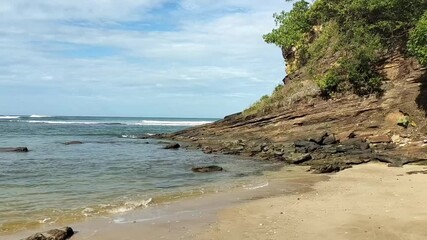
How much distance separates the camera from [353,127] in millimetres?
27156

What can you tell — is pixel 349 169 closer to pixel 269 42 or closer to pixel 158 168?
pixel 158 168

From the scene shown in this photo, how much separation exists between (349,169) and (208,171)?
268 inches

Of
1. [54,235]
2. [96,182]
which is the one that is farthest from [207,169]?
[54,235]

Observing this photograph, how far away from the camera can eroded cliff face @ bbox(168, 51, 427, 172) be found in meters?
23.2

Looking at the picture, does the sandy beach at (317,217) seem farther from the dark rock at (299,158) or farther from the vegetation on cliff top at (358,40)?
the vegetation on cliff top at (358,40)

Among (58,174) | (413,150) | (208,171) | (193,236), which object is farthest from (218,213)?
(413,150)

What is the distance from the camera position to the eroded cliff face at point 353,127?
2325 cm

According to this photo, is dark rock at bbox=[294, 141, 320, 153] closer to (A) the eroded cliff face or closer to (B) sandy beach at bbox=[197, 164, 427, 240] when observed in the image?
(A) the eroded cliff face

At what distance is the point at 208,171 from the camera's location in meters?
21.9

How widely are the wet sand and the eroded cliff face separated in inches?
236

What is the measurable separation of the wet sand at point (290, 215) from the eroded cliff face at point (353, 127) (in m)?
5.99

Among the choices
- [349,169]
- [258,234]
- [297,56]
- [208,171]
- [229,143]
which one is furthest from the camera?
[297,56]

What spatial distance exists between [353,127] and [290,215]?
17.4 m

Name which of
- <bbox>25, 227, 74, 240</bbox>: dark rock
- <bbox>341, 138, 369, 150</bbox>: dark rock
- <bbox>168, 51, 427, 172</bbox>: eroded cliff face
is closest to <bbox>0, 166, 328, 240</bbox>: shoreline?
<bbox>25, 227, 74, 240</bbox>: dark rock
